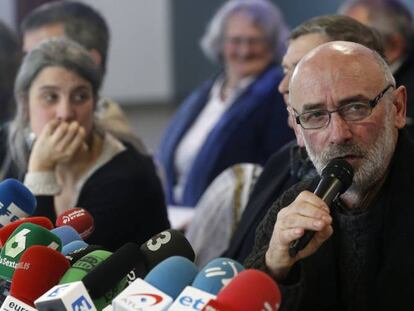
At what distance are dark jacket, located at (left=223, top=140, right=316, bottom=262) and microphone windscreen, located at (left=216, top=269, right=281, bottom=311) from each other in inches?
42.0

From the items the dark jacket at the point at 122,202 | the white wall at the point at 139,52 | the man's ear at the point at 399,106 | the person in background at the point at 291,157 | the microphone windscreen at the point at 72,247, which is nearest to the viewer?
the microphone windscreen at the point at 72,247

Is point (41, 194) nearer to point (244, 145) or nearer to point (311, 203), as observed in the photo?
point (311, 203)

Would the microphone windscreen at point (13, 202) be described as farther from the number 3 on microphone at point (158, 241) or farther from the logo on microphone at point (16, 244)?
the number 3 on microphone at point (158, 241)

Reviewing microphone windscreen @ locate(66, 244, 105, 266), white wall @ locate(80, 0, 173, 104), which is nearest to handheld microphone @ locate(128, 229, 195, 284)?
microphone windscreen @ locate(66, 244, 105, 266)

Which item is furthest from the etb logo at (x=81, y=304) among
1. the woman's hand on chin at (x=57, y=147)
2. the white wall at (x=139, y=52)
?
the white wall at (x=139, y=52)

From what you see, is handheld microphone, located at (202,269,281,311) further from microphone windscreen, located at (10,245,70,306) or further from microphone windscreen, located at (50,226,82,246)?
microphone windscreen, located at (50,226,82,246)

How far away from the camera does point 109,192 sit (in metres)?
2.75

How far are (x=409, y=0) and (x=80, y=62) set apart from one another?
3742 mm

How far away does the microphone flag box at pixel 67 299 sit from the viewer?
1451 millimetres

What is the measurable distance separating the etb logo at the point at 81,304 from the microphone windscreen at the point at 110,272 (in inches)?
3.0

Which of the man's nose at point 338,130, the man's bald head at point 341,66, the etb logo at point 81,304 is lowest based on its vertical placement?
the etb logo at point 81,304

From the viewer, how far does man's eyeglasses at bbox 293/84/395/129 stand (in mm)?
1868

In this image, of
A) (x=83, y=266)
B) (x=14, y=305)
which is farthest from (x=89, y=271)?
(x=14, y=305)

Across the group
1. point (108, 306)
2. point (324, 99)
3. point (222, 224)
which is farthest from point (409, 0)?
point (108, 306)
